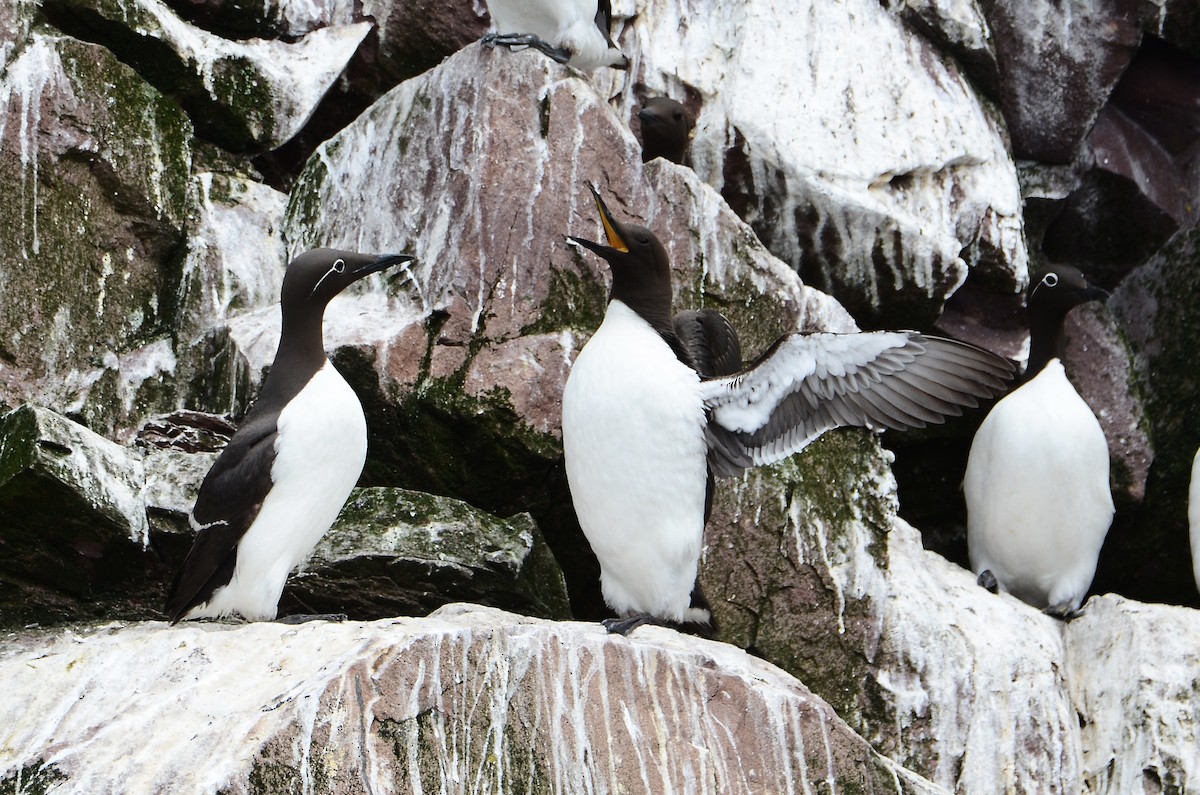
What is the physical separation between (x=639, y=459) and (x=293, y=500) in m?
1.09

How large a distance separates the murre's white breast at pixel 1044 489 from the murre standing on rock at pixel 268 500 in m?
3.44

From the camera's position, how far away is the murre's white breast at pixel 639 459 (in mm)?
4703

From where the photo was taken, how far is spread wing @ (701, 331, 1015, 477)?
464cm

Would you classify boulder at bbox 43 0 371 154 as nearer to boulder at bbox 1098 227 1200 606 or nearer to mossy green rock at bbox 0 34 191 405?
mossy green rock at bbox 0 34 191 405

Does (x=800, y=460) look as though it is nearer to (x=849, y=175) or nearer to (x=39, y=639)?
(x=849, y=175)

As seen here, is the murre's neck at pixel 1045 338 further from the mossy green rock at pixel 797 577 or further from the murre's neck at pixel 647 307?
the murre's neck at pixel 647 307

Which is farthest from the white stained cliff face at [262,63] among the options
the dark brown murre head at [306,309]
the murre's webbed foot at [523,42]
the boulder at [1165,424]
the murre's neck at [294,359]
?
the boulder at [1165,424]

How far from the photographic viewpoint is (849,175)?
725 cm

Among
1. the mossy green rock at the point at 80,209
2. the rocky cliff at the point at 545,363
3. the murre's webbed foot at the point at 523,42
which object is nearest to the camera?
the rocky cliff at the point at 545,363

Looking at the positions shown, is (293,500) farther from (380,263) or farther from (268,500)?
(380,263)

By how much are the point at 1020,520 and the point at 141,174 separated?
14.0 feet

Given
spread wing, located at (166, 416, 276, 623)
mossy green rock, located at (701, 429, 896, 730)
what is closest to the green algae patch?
spread wing, located at (166, 416, 276, 623)

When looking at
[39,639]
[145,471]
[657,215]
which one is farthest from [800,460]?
[39,639]

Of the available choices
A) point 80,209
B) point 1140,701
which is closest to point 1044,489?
point 1140,701
